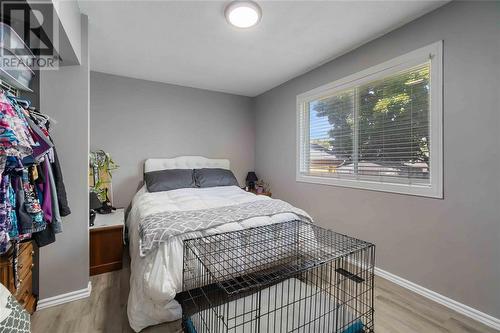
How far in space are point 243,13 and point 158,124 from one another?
2250 millimetres

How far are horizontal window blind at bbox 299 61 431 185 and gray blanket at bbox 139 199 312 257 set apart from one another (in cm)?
97

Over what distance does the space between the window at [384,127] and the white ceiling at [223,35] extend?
0.40 metres

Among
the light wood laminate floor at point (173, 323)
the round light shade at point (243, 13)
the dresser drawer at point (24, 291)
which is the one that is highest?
the round light shade at point (243, 13)

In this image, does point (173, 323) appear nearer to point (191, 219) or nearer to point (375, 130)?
point (191, 219)

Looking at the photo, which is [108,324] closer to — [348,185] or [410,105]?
[348,185]

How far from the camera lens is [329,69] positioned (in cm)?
283

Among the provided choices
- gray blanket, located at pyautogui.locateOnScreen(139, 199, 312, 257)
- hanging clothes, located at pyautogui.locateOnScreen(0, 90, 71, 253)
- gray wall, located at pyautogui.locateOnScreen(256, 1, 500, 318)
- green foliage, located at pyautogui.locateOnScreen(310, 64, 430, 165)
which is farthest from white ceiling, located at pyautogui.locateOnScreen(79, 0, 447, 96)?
gray blanket, located at pyautogui.locateOnScreen(139, 199, 312, 257)

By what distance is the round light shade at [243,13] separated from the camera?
1800 millimetres

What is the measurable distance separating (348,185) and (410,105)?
101 centimetres

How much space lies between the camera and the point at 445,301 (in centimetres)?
182

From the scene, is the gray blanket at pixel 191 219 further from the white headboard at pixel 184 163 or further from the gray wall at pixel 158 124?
the gray wall at pixel 158 124

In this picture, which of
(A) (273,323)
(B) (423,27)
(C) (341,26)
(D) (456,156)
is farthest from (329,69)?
(A) (273,323)

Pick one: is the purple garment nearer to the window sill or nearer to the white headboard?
the white headboard

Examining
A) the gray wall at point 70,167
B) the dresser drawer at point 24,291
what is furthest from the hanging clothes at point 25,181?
the dresser drawer at point 24,291
